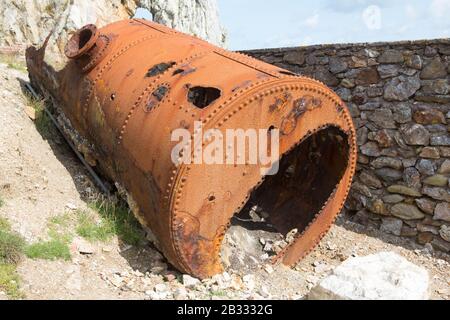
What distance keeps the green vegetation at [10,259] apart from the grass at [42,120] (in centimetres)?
228

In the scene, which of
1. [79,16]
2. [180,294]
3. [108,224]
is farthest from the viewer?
[79,16]

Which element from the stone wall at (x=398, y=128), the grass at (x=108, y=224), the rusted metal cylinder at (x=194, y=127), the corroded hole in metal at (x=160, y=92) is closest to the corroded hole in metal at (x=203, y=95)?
the rusted metal cylinder at (x=194, y=127)

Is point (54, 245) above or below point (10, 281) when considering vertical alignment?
above

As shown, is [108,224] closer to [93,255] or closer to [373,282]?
[93,255]

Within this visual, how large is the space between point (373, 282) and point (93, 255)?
99.8 inches

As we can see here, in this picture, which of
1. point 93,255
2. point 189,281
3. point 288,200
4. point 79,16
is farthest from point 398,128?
point 79,16

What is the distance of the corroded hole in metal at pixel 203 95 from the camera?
150 inches

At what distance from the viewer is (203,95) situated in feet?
13.2

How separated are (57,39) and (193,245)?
162 inches

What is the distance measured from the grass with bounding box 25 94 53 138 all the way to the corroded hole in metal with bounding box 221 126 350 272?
9.64 feet

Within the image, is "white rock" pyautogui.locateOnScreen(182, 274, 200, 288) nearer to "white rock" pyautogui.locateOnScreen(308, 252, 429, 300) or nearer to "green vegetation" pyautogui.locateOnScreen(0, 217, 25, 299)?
"white rock" pyautogui.locateOnScreen(308, 252, 429, 300)

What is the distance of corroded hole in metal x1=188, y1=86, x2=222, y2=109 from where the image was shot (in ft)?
12.5

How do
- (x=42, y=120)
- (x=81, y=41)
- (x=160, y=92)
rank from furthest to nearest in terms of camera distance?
1. (x=42, y=120)
2. (x=81, y=41)
3. (x=160, y=92)

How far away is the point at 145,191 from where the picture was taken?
12.4ft
